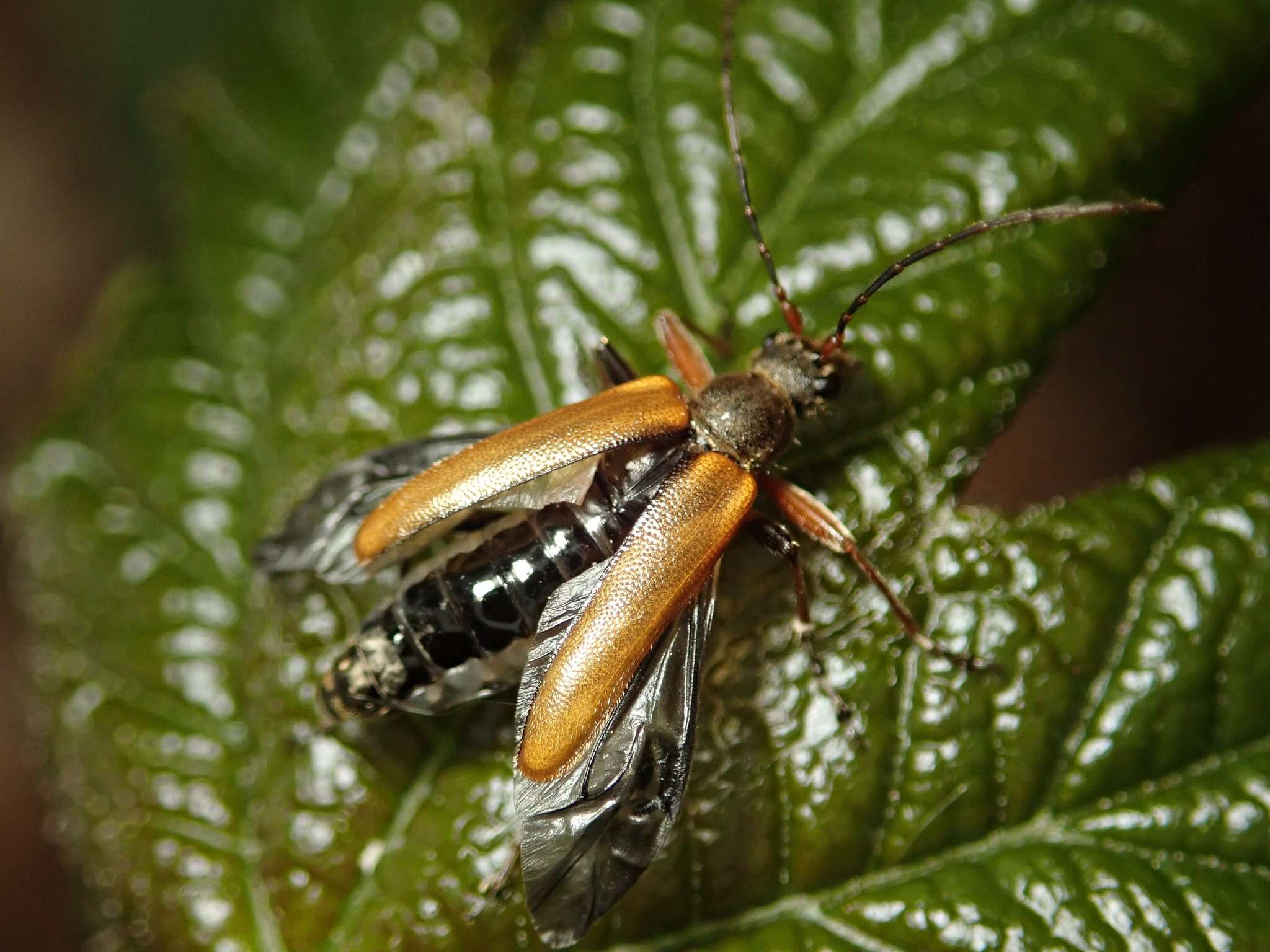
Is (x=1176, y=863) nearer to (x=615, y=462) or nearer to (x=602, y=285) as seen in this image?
(x=615, y=462)

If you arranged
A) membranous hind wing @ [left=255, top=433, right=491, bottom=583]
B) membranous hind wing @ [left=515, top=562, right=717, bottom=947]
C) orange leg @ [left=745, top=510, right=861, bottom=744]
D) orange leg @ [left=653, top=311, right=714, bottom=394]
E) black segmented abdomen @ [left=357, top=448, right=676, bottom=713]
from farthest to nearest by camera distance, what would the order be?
orange leg @ [left=653, top=311, right=714, bottom=394] < membranous hind wing @ [left=255, top=433, right=491, bottom=583] < orange leg @ [left=745, top=510, right=861, bottom=744] < black segmented abdomen @ [left=357, top=448, right=676, bottom=713] < membranous hind wing @ [left=515, top=562, right=717, bottom=947]

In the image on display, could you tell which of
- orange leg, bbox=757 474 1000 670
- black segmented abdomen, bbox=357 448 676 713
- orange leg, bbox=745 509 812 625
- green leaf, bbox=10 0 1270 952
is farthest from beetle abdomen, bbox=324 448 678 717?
orange leg, bbox=757 474 1000 670

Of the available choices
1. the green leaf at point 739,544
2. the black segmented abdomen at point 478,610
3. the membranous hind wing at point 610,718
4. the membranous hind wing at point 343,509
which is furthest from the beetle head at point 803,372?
the membranous hind wing at point 343,509

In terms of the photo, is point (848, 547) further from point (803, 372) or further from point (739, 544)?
point (803, 372)

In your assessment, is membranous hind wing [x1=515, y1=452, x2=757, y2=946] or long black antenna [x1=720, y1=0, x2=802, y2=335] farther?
long black antenna [x1=720, y1=0, x2=802, y2=335]

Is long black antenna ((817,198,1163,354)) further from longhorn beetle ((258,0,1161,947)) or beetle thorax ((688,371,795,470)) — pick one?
beetle thorax ((688,371,795,470))

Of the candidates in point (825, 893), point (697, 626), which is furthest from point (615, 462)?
point (825, 893)

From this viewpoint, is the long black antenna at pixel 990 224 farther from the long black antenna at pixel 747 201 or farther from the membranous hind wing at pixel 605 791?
the membranous hind wing at pixel 605 791
